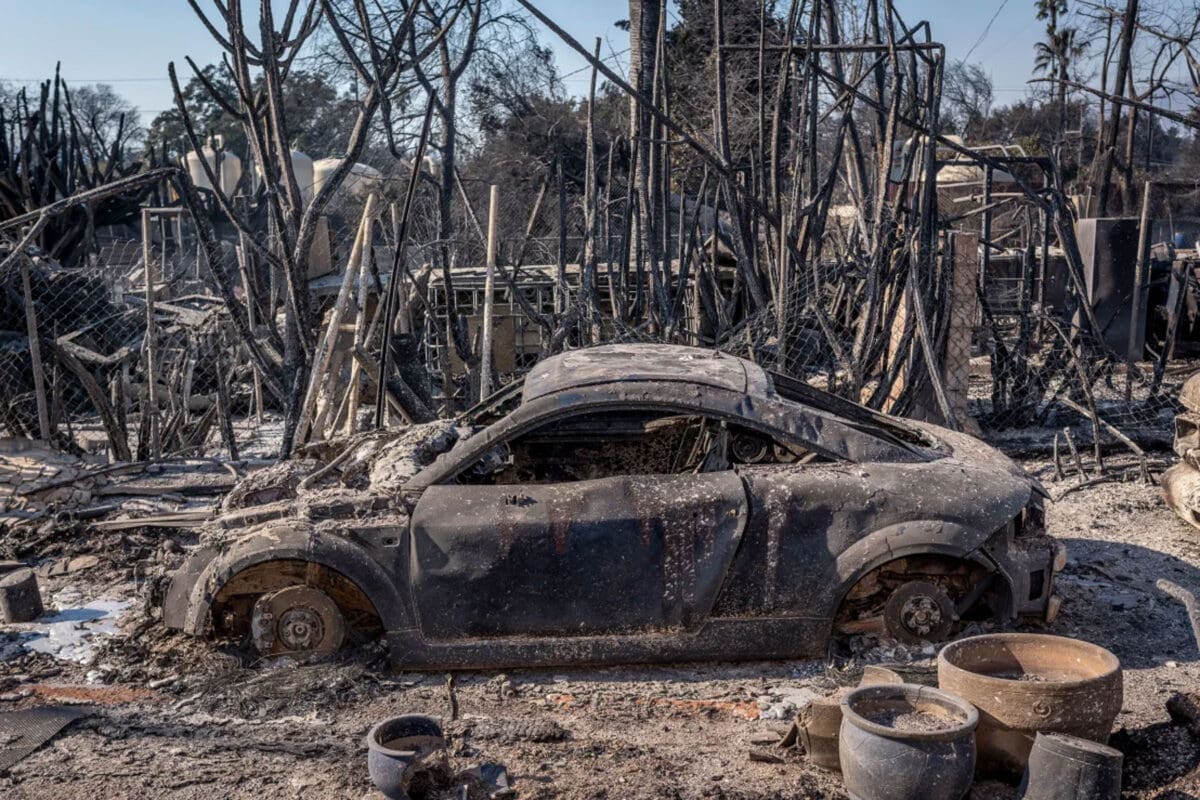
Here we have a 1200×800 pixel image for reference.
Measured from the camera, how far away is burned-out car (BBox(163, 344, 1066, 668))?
17.5 ft

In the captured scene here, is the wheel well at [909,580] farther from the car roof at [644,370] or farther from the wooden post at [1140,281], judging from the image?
the wooden post at [1140,281]

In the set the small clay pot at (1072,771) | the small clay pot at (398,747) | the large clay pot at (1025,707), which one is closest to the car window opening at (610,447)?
the small clay pot at (398,747)

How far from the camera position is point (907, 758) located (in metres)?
3.85

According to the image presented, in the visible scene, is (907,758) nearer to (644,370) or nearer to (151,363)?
(644,370)

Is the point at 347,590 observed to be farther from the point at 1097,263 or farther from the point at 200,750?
the point at 1097,263

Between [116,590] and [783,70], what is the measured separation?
21.4 feet

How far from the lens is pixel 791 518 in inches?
212

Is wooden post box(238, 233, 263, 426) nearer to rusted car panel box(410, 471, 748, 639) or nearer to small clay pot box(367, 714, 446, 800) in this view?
rusted car panel box(410, 471, 748, 639)

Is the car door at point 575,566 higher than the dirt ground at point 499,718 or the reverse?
higher

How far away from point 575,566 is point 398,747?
1.25m

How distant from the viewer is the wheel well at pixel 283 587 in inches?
216

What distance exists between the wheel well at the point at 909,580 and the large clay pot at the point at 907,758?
1379 mm

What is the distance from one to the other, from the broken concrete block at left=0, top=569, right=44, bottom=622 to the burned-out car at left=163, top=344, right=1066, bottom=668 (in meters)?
1.44

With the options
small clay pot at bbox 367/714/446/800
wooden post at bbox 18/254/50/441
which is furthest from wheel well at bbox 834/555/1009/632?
wooden post at bbox 18/254/50/441
